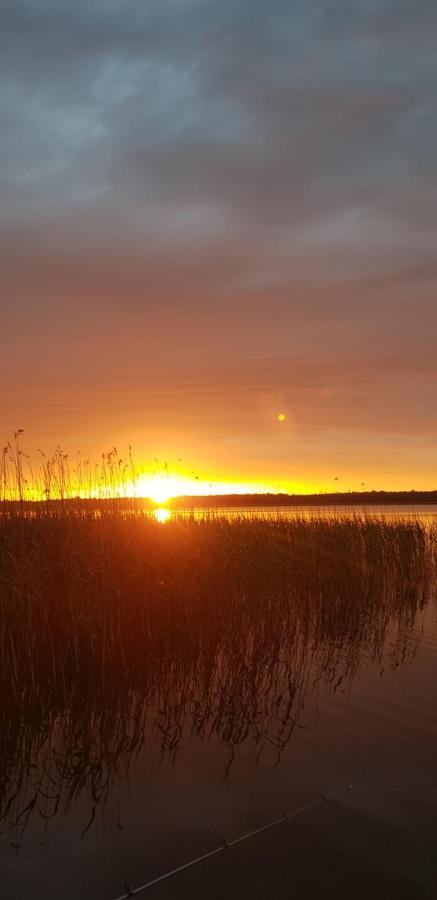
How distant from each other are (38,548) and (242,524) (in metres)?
6.54

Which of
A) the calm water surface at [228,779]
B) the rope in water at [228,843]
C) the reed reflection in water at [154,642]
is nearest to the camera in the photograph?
the rope in water at [228,843]

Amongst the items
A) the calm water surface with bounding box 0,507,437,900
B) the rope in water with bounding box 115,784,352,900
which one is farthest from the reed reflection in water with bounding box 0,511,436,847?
the rope in water with bounding box 115,784,352,900

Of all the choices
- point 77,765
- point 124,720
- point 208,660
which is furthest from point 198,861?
point 208,660

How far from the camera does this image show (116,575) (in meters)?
8.24

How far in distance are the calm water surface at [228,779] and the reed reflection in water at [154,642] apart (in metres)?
0.03

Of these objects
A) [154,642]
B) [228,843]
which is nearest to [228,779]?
[228,843]

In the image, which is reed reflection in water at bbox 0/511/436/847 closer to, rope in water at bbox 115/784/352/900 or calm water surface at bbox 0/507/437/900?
calm water surface at bbox 0/507/437/900

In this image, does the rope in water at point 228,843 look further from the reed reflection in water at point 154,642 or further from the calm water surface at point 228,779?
the reed reflection in water at point 154,642

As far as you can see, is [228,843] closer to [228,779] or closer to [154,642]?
[228,779]

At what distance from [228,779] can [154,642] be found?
3.32m

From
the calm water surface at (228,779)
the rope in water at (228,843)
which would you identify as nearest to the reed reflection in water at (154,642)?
the calm water surface at (228,779)

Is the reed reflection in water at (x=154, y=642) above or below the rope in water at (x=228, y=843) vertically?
above

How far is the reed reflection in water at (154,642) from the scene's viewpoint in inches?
191

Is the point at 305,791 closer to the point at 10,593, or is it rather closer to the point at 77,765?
the point at 77,765
